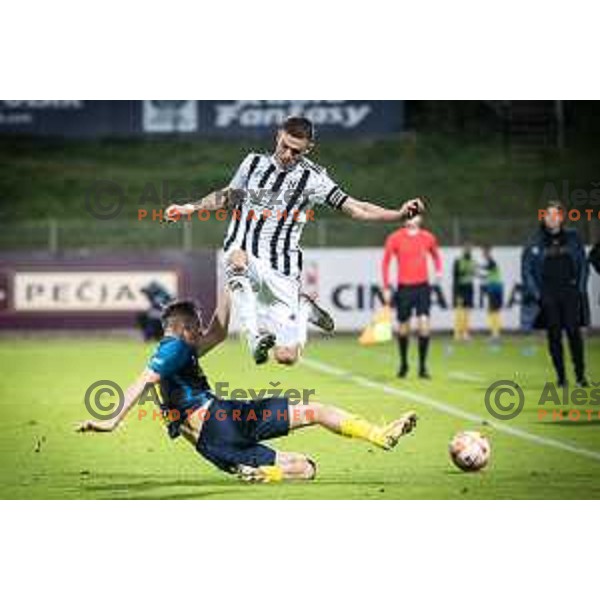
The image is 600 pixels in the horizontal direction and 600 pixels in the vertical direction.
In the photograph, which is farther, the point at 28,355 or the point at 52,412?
the point at 28,355

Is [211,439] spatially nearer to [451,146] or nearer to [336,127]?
[336,127]

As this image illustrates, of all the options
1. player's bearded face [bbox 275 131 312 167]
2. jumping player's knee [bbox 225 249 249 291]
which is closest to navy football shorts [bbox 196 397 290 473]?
jumping player's knee [bbox 225 249 249 291]

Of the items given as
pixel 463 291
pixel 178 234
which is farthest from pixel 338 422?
pixel 463 291

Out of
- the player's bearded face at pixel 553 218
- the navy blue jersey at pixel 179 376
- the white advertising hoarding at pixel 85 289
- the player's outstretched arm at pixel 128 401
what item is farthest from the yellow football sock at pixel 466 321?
the player's outstretched arm at pixel 128 401

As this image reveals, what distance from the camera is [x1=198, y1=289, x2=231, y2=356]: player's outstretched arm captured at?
9.03 m

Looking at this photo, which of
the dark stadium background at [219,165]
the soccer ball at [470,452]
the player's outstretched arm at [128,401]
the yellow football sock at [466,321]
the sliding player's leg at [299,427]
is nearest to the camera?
the player's outstretched arm at [128,401]

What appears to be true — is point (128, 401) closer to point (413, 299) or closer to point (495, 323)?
point (413, 299)

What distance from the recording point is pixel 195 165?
12102mm

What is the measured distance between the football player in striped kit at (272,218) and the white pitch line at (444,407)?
1723mm

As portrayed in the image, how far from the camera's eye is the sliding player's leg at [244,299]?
9039 mm

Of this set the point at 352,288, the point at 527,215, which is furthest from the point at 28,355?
A: the point at 527,215

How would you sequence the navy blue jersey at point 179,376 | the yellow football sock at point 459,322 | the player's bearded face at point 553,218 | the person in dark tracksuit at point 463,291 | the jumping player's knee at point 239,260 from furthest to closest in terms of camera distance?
the yellow football sock at point 459,322 → the person in dark tracksuit at point 463,291 → the player's bearded face at point 553,218 → the jumping player's knee at point 239,260 → the navy blue jersey at point 179,376

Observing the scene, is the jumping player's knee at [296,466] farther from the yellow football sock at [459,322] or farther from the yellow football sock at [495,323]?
the yellow football sock at [459,322]

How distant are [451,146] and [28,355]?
354cm
